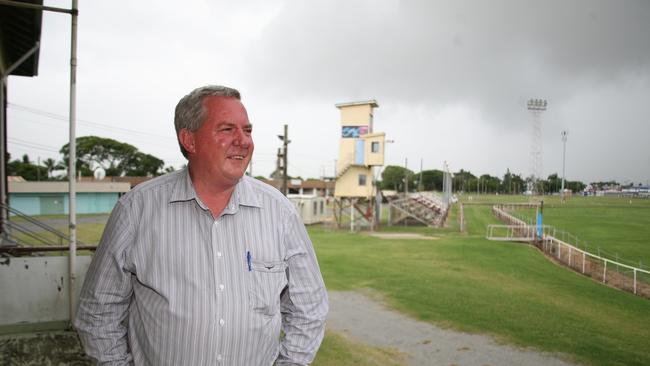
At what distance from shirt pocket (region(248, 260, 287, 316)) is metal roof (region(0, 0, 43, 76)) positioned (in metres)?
7.43

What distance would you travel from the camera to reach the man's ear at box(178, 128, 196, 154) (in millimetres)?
1886

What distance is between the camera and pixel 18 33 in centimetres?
908

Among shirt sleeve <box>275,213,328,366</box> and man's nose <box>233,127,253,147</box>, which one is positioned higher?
man's nose <box>233,127,253,147</box>

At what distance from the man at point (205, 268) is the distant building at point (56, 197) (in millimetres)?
37424

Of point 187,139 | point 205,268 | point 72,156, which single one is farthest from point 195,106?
point 72,156

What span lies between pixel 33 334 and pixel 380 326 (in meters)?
5.35

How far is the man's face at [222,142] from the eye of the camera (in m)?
1.82

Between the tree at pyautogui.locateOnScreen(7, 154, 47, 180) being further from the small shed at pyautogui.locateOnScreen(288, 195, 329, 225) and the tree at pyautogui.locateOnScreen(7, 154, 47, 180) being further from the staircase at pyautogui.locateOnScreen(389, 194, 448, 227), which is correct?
the staircase at pyautogui.locateOnScreen(389, 194, 448, 227)

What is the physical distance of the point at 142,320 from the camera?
1715mm

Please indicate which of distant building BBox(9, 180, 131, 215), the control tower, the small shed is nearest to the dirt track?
the control tower

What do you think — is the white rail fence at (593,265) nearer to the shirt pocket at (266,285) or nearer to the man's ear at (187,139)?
the shirt pocket at (266,285)

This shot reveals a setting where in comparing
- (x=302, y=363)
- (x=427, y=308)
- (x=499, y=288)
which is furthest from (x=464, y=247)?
(x=302, y=363)

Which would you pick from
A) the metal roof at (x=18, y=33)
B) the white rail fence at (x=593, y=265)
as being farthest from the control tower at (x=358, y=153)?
the metal roof at (x=18, y=33)

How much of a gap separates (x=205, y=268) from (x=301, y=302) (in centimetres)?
47
